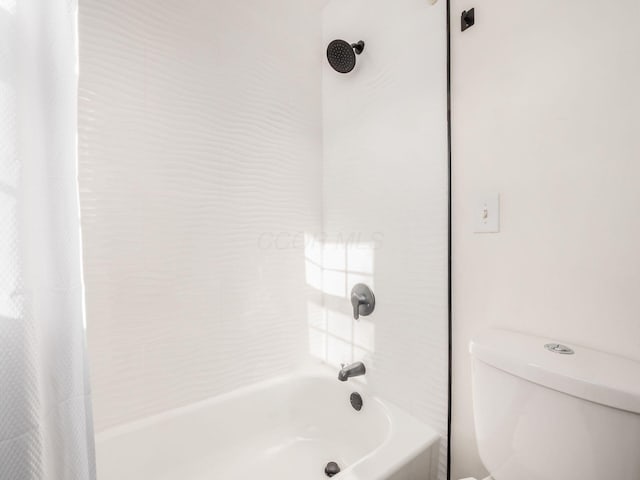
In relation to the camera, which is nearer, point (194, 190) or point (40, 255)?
point (40, 255)

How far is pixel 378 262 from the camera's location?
140 cm

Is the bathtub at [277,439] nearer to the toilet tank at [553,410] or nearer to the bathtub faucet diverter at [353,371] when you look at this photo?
the bathtub faucet diverter at [353,371]

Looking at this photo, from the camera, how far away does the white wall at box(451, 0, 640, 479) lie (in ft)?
2.48

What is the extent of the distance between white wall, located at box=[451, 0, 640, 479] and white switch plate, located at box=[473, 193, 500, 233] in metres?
0.02

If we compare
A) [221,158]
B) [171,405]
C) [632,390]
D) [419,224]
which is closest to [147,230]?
[221,158]

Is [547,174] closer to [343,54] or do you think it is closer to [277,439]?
[343,54]

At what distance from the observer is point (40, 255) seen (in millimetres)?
616

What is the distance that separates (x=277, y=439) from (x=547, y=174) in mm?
1562

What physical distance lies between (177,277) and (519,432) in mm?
1239

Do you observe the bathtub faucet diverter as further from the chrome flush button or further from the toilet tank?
the chrome flush button

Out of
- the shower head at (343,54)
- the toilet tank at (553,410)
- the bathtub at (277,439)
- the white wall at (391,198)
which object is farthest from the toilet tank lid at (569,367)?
the shower head at (343,54)

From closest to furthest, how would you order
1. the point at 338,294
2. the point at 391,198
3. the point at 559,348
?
the point at 559,348 < the point at 391,198 < the point at 338,294

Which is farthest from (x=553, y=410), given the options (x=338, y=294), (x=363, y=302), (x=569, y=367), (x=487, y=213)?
(x=338, y=294)

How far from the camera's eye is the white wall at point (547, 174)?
757 millimetres
